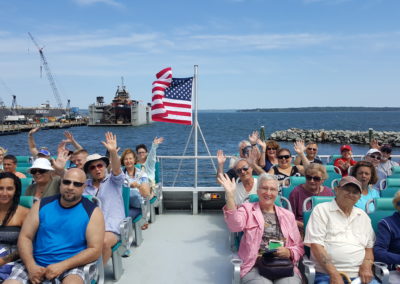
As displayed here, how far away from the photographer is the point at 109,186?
148 inches

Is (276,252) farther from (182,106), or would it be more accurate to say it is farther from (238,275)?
(182,106)

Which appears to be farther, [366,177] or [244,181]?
[244,181]

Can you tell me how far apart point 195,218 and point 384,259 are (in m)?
3.40

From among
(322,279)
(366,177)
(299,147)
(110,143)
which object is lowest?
(322,279)

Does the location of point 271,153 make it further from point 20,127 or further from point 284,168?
point 20,127

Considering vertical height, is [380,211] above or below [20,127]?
above

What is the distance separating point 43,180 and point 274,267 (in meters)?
2.59

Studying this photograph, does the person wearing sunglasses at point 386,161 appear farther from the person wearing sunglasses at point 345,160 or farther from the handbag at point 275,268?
the handbag at point 275,268

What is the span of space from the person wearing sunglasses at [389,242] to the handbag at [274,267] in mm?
760

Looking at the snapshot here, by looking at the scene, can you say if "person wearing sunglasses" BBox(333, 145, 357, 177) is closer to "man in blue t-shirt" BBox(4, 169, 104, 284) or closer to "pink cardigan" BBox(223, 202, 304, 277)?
"pink cardigan" BBox(223, 202, 304, 277)

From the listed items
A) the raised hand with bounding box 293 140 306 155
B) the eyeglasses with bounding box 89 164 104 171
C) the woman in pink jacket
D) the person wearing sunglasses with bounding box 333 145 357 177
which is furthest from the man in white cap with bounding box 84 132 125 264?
the person wearing sunglasses with bounding box 333 145 357 177

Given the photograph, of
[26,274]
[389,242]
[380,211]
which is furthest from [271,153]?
[26,274]

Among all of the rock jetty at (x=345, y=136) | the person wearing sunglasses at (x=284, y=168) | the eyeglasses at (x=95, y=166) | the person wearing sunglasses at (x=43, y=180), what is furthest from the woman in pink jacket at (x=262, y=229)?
the rock jetty at (x=345, y=136)

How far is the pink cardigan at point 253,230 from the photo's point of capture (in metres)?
2.94
